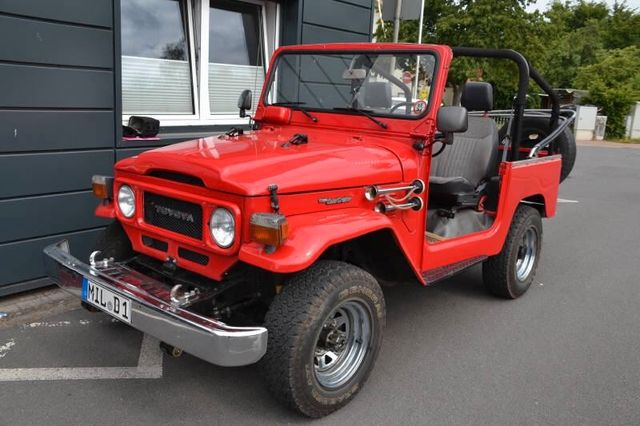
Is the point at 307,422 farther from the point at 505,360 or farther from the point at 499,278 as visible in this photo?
the point at 499,278

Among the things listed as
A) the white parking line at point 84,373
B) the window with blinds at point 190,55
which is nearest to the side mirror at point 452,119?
the white parking line at point 84,373

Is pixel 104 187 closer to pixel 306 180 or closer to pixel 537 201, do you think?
pixel 306 180

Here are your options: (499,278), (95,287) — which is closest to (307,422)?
(95,287)

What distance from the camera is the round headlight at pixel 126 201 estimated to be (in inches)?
129

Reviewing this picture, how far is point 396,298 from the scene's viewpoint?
183 inches

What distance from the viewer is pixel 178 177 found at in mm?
3023

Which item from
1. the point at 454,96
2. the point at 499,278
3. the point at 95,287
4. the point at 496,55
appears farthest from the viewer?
the point at 454,96

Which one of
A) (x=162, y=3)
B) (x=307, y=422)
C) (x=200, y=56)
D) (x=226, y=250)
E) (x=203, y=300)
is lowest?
(x=307, y=422)

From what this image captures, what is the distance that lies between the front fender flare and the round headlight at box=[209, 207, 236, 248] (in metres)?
0.12

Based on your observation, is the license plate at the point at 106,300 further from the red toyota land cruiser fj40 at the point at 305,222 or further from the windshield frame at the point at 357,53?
the windshield frame at the point at 357,53

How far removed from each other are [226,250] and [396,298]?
7.28 ft

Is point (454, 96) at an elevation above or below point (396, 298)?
above

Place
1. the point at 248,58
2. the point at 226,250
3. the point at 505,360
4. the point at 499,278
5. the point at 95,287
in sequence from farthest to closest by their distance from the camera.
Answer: the point at 248,58, the point at 499,278, the point at 505,360, the point at 95,287, the point at 226,250

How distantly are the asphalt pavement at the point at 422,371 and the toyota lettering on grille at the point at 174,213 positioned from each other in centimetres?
96
